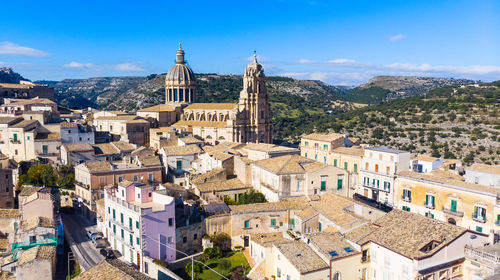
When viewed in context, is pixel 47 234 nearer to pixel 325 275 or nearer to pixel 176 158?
pixel 176 158

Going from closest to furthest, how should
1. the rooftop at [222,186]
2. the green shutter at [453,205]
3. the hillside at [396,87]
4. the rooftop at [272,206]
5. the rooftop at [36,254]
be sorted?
the rooftop at [36,254], the green shutter at [453,205], the rooftop at [272,206], the rooftop at [222,186], the hillside at [396,87]

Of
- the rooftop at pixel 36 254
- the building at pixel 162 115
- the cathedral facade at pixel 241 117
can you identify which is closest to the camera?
the rooftop at pixel 36 254

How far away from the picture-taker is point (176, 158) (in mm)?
41812

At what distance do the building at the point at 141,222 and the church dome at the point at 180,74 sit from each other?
45.3 m

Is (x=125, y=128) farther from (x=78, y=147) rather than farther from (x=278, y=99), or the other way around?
(x=278, y=99)

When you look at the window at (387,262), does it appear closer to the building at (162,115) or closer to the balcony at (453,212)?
the balcony at (453,212)

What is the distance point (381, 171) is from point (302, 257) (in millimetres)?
19139

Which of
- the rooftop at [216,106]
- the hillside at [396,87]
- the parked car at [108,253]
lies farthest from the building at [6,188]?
the hillside at [396,87]

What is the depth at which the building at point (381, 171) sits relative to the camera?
36.3 metres

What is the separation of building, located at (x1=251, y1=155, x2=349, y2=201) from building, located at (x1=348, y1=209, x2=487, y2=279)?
9432mm

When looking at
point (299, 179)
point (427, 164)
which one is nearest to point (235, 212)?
point (299, 179)

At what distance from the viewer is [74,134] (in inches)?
1795

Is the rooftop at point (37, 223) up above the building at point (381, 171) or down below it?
below

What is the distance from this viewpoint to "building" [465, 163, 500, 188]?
32156 millimetres
